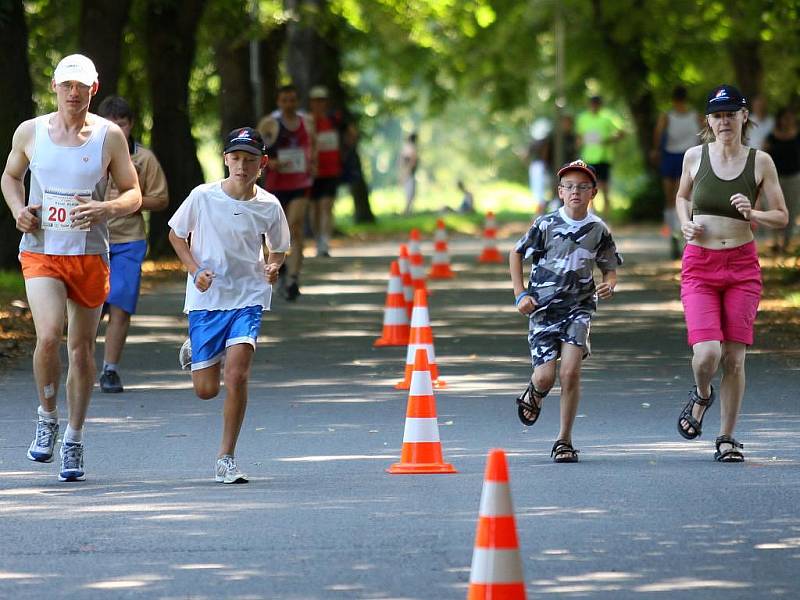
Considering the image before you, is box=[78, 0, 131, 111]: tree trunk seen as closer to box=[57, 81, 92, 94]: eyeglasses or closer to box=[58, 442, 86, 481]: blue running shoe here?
box=[57, 81, 92, 94]: eyeglasses

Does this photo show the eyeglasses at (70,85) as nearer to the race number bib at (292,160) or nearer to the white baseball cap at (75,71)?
the white baseball cap at (75,71)

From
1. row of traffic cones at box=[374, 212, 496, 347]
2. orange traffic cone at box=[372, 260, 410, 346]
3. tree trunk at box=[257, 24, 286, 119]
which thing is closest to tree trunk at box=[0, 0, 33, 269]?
row of traffic cones at box=[374, 212, 496, 347]

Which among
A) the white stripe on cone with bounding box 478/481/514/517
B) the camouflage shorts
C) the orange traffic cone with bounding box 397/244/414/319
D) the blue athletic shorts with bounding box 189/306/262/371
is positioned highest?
the orange traffic cone with bounding box 397/244/414/319

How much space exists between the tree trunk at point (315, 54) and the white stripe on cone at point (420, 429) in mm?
21381

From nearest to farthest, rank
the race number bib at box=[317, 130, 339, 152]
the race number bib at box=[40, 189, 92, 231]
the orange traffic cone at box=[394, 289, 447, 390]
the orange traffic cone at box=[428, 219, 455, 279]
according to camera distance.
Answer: the race number bib at box=[40, 189, 92, 231] → the orange traffic cone at box=[394, 289, 447, 390] → the orange traffic cone at box=[428, 219, 455, 279] → the race number bib at box=[317, 130, 339, 152]

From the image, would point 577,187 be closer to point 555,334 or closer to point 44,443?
point 555,334

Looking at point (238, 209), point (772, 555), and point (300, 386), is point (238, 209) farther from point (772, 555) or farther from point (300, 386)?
point (300, 386)

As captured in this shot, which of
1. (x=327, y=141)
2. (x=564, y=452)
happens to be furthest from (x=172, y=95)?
(x=564, y=452)

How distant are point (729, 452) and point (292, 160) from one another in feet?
34.5

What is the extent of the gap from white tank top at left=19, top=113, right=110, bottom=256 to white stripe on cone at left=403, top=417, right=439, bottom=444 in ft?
5.89

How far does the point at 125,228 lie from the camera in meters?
13.2

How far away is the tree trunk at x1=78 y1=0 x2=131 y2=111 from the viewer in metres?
22.6

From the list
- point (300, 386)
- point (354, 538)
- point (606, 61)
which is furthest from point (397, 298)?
point (606, 61)

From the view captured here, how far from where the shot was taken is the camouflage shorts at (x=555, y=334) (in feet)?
33.1
